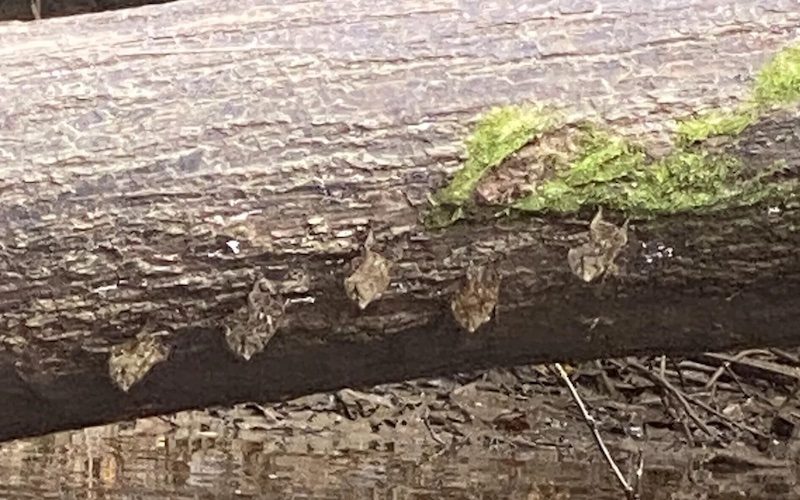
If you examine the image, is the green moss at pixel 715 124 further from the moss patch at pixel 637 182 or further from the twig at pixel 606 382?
the twig at pixel 606 382

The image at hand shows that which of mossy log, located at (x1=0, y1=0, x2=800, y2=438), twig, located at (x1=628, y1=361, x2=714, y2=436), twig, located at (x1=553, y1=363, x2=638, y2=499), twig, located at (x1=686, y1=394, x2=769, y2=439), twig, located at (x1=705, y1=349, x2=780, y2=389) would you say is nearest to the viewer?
mossy log, located at (x1=0, y1=0, x2=800, y2=438)

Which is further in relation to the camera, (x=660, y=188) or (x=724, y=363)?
(x=724, y=363)

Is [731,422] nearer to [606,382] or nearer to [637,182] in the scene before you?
[606,382]

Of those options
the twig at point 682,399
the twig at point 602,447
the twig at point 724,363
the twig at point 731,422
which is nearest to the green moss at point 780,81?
the twig at point 602,447

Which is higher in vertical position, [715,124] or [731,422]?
[715,124]

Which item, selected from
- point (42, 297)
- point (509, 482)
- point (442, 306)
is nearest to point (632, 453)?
point (509, 482)

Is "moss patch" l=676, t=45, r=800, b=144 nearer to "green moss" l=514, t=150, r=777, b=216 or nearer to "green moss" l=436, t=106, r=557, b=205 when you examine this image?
"green moss" l=514, t=150, r=777, b=216

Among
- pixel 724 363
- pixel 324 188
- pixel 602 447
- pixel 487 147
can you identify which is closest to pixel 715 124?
pixel 487 147

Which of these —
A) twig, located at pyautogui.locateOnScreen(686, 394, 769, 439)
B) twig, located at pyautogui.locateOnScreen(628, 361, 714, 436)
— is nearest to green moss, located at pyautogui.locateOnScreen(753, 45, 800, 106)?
twig, located at pyautogui.locateOnScreen(628, 361, 714, 436)
